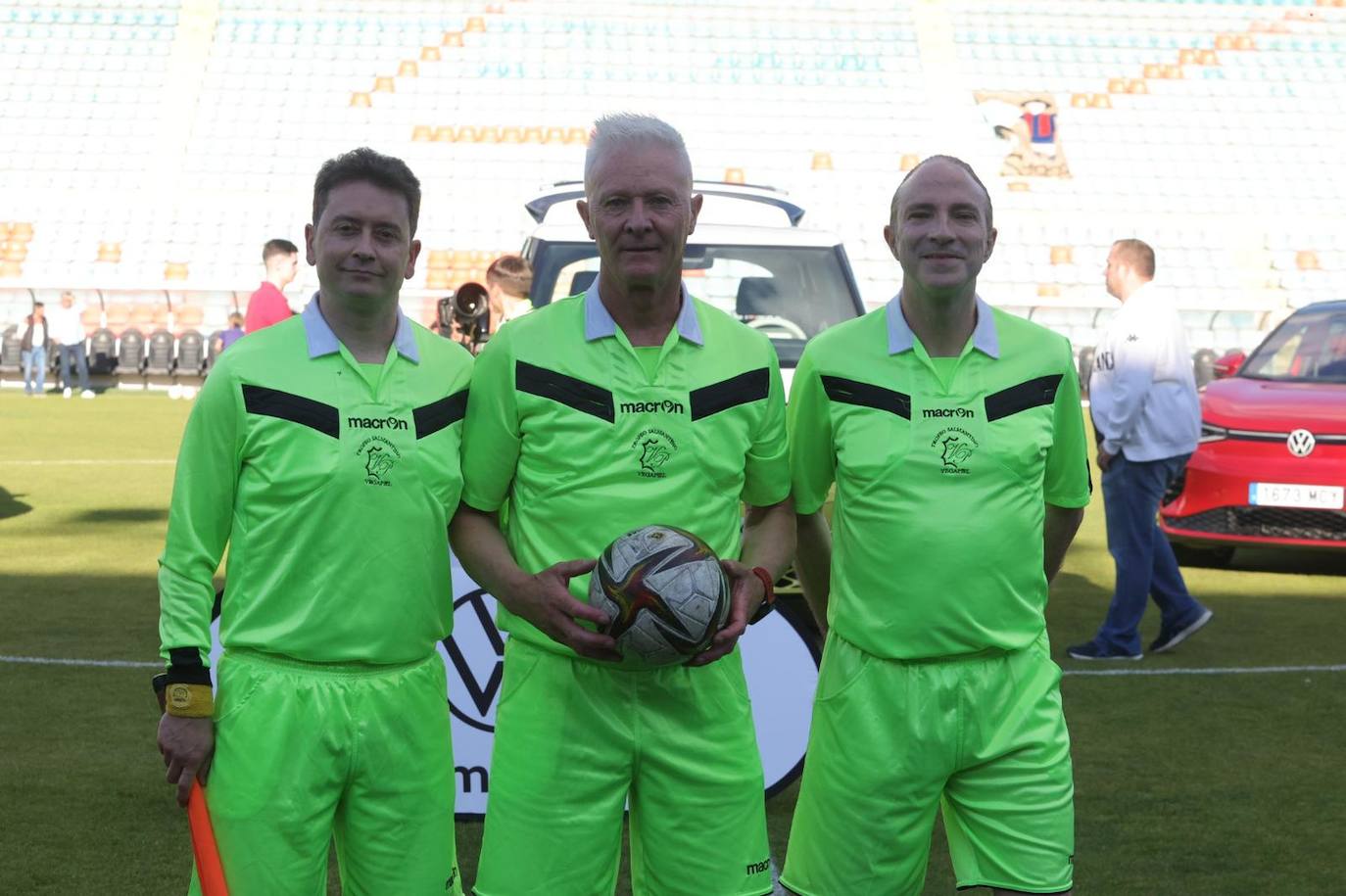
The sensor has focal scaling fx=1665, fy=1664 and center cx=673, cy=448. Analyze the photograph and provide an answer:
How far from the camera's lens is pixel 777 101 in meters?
41.5

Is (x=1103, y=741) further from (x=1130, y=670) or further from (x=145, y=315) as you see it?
(x=145, y=315)

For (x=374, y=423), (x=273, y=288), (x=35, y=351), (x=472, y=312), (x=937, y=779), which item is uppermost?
(x=35, y=351)

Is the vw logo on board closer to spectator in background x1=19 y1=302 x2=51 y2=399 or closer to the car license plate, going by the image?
the car license plate

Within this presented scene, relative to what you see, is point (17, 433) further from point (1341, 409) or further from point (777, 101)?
point (777, 101)

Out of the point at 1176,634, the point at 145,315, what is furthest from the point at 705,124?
the point at 1176,634

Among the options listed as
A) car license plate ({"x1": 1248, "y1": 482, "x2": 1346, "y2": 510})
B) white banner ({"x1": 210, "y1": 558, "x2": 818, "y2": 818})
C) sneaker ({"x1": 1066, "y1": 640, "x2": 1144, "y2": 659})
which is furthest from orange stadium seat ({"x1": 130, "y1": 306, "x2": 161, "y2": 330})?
white banner ({"x1": 210, "y1": 558, "x2": 818, "y2": 818})

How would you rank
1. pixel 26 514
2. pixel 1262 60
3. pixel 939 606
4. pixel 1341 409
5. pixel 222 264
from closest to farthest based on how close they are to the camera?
pixel 939 606 < pixel 1341 409 < pixel 26 514 < pixel 222 264 < pixel 1262 60

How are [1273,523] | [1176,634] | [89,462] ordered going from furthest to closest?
[89,462] → [1273,523] → [1176,634]

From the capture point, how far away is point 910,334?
3.46m

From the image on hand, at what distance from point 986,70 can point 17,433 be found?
2950cm

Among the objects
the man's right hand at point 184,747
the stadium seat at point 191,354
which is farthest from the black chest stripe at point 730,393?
the stadium seat at point 191,354

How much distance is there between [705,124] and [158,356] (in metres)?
14.7

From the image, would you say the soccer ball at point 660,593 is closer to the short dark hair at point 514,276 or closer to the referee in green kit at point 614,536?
the referee in green kit at point 614,536

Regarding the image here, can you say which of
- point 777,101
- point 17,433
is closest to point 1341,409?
point 17,433
